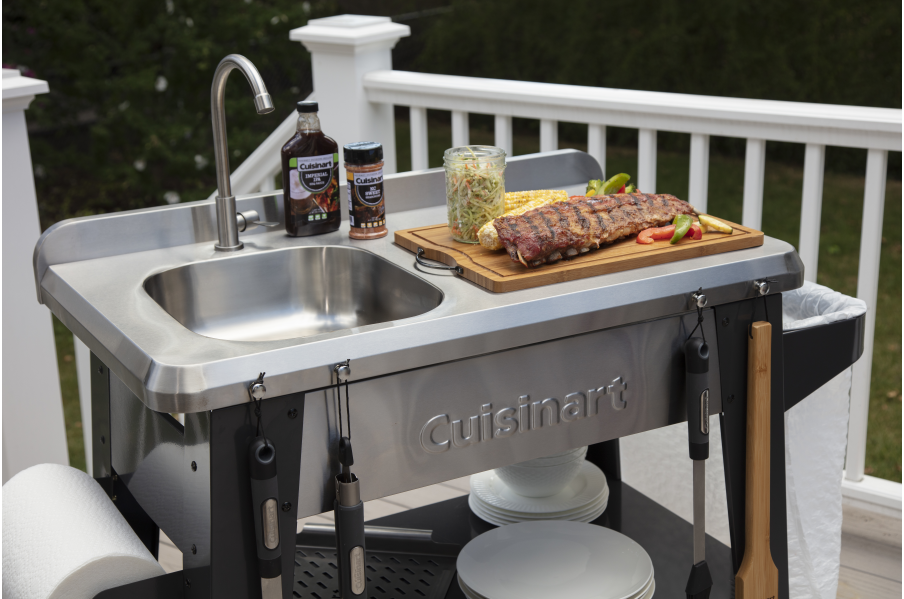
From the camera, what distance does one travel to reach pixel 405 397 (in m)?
1.22

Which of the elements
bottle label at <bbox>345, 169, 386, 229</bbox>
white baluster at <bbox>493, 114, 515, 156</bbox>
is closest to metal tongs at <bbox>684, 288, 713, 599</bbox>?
bottle label at <bbox>345, 169, 386, 229</bbox>

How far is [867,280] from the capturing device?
7.07ft

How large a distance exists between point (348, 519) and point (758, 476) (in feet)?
2.26

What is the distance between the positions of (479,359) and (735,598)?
65 cm

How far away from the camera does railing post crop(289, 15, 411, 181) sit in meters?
2.59

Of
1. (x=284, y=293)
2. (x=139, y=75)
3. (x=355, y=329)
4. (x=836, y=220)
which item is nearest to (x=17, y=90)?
(x=284, y=293)

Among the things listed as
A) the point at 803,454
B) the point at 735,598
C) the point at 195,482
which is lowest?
the point at 735,598

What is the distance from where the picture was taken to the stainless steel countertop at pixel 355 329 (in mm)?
1102

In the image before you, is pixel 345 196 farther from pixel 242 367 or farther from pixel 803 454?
pixel 803 454

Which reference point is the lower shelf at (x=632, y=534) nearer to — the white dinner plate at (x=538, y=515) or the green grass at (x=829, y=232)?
the white dinner plate at (x=538, y=515)

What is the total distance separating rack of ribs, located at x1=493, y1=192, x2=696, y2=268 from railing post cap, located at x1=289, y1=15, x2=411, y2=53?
3.99ft

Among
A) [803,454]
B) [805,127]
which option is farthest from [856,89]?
[803,454]

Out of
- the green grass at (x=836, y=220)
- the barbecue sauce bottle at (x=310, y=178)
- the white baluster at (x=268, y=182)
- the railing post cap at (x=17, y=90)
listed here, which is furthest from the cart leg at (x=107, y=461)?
the green grass at (x=836, y=220)

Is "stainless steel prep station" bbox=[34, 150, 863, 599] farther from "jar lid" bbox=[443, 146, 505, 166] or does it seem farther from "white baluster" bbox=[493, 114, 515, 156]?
"white baluster" bbox=[493, 114, 515, 156]
